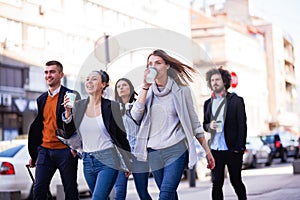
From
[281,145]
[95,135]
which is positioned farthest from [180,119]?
[281,145]

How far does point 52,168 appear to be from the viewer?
7508mm

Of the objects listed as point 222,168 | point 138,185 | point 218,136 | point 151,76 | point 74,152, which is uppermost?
point 151,76

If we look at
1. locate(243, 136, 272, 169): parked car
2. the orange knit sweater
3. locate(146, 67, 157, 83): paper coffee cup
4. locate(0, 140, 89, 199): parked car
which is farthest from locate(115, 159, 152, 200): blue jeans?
locate(243, 136, 272, 169): parked car

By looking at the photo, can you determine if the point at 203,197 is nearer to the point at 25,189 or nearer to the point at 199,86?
the point at 25,189

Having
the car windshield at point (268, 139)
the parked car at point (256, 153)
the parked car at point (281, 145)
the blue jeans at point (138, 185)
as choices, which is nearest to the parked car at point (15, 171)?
the blue jeans at point (138, 185)

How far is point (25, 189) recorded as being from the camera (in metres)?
12.7

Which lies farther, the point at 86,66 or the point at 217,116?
the point at 217,116

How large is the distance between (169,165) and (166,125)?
0.36 metres

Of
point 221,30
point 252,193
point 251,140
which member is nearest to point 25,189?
point 252,193

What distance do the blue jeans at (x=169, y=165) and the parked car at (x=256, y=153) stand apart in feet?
73.7

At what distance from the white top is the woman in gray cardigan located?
49 centimetres

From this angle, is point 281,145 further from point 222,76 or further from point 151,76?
point 151,76

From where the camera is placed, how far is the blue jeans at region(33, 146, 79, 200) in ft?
24.4

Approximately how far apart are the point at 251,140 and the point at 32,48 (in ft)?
48.1
